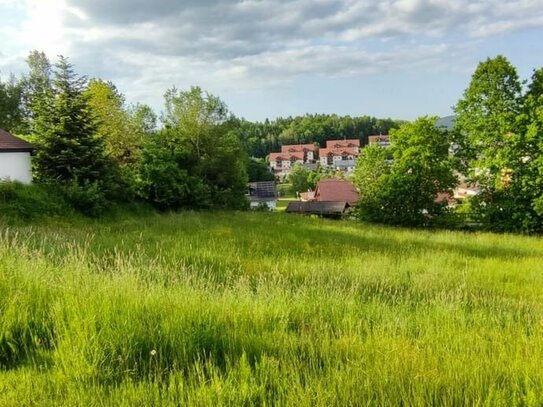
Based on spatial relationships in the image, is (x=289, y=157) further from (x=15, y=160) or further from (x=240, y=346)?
(x=240, y=346)

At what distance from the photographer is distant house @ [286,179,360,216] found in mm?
49062

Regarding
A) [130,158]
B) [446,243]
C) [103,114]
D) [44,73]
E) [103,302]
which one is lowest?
[446,243]

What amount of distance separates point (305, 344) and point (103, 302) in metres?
1.82

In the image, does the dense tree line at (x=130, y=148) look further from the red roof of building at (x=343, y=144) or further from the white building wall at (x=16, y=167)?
the red roof of building at (x=343, y=144)

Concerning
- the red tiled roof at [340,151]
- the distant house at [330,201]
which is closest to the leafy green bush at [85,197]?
the distant house at [330,201]

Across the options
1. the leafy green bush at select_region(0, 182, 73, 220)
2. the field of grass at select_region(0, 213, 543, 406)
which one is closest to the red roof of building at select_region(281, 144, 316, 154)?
the leafy green bush at select_region(0, 182, 73, 220)

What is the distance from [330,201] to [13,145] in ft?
128

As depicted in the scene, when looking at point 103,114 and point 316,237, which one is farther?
point 103,114

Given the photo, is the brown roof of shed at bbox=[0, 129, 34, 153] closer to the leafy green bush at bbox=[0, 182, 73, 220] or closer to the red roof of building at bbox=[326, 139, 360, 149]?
the leafy green bush at bbox=[0, 182, 73, 220]

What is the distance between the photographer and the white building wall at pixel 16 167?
1902 centimetres

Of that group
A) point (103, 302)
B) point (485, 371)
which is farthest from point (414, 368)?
point (103, 302)

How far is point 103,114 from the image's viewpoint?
79.5 feet

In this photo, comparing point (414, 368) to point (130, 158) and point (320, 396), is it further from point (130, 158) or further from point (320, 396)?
point (130, 158)

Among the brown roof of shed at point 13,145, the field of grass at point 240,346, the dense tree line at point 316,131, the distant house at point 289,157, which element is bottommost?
the field of grass at point 240,346
